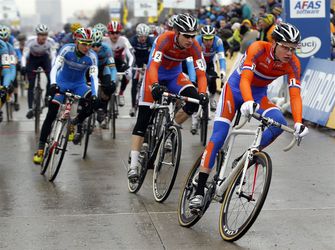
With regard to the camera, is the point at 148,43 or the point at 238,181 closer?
the point at 238,181

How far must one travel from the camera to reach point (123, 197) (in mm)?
8484

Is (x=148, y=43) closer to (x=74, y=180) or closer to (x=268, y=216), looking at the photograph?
(x=74, y=180)

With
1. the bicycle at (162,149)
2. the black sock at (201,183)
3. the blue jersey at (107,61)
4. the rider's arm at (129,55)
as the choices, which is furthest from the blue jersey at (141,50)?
the black sock at (201,183)

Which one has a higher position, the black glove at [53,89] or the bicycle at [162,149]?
the black glove at [53,89]

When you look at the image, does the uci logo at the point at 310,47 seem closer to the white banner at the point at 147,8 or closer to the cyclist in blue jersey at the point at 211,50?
the cyclist in blue jersey at the point at 211,50

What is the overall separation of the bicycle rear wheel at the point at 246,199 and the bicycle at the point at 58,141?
3.35 metres

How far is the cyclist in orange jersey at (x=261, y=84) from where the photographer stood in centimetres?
665

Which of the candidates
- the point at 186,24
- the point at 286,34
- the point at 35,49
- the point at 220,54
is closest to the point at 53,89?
the point at 186,24

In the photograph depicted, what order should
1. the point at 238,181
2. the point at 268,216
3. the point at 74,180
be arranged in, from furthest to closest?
1. the point at 74,180
2. the point at 268,216
3. the point at 238,181

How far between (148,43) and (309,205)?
361 inches

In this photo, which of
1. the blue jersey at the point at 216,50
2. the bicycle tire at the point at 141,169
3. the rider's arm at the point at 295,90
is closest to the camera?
the rider's arm at the point at 295,90

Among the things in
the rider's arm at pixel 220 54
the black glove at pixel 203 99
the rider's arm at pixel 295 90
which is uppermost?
the rider's arm at pixel 295 90

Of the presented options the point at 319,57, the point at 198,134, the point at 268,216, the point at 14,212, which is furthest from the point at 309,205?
the point at 319,57

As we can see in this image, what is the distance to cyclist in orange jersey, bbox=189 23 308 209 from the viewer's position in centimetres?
665
